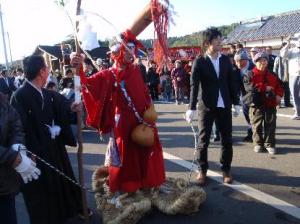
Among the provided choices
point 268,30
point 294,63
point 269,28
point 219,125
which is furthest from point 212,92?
point 269,28

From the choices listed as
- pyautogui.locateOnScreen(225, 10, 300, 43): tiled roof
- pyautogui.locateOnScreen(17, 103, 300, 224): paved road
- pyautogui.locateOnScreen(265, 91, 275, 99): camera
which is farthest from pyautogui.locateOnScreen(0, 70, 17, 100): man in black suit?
pyautogui.locateOnScreen(225, 10, 300, 43): tiled roof

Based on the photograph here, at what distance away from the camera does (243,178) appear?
5516mm

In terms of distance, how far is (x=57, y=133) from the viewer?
13.3 feet

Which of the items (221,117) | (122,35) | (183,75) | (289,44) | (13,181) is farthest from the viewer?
(183,75)

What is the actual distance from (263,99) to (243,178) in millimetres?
1833

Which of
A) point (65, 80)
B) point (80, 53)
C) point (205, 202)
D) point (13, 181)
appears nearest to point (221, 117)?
point (205, 202)

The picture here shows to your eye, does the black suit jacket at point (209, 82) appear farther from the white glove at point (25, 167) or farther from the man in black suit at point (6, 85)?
the man in black suit at point (6, 85)

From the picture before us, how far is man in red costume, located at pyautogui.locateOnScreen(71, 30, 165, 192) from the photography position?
14.2 feet

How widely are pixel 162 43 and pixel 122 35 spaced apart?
43 cm

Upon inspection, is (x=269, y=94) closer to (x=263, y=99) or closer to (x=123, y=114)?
(x=263, y=99)

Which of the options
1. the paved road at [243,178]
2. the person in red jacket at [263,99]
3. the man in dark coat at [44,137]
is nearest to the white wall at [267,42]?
the paved road at [243,178]

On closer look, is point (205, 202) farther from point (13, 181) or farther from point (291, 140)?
point (291, 140)

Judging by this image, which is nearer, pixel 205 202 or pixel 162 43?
pixel 162 43

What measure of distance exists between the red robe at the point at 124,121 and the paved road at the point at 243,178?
0.44 meters
